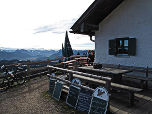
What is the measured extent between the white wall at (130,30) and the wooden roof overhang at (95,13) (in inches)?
12.5

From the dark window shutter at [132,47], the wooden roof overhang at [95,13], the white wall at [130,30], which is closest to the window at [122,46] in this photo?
the dark window shutter at [132,47]

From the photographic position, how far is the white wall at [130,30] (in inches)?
239

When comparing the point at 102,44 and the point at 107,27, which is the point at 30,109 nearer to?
the point at 102,44

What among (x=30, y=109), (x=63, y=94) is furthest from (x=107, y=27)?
(x=30, y=109)

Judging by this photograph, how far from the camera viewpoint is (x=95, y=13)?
7250mm

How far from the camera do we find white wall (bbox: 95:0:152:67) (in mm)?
6082

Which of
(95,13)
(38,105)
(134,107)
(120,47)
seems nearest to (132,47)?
(120,47)

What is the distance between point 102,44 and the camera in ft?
26.4

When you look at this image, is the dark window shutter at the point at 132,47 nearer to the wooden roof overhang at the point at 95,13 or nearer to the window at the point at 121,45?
the window at the point at 121,45

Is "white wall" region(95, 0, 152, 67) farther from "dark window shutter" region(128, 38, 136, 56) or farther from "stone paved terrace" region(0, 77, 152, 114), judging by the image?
"stone paved terrace" region(0, 77, 152, 114)

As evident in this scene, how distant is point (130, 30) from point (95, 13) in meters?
2.29

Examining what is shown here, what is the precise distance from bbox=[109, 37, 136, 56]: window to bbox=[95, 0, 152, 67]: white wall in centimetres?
20

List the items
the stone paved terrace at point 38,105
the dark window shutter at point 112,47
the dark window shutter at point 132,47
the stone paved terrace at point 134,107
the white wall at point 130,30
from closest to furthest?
the stone paved terrace at point 134,107 → the stone paved terrace at point 38,105 → the white wall at point 130,30 → the dark window shutter at point 132,47 → the dark window shutter at point 112,47

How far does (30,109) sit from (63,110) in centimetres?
129
